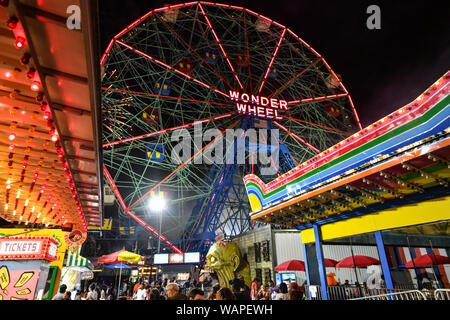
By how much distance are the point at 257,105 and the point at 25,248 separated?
53.3ft

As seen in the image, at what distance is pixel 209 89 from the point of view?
20.8 meters

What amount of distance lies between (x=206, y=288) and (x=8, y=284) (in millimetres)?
11360

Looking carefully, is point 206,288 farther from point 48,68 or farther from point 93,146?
point 48,68

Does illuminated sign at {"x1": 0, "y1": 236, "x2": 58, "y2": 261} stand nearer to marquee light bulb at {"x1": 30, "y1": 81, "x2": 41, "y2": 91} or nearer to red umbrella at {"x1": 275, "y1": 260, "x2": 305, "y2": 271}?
marquee light bulb at {"x1": 30, "y1": 81, "x2": 41, "y2": 91}

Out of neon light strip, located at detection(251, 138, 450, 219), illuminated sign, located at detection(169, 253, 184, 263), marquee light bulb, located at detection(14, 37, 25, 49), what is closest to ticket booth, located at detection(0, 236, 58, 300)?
marquee light bulb, located at detection(14, 37, 25, 49)

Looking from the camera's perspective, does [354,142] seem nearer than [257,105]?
Yes

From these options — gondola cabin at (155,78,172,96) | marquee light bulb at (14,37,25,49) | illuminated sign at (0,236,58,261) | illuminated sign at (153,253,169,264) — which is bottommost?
illuminated sign at (0,236,58,261)

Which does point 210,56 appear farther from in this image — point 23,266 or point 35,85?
point 35,85

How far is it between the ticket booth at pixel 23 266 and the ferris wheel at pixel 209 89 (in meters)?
10.0

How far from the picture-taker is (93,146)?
5879 mm

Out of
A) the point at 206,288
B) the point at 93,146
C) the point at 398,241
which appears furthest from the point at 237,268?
the point at 93,146

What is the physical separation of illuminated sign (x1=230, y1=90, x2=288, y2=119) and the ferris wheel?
0.26ft

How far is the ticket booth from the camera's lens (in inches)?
318

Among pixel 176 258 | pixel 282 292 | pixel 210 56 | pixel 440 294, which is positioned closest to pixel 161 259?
pixel 176 258
